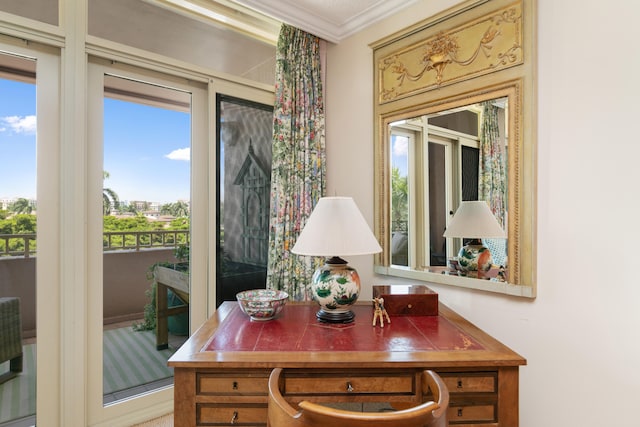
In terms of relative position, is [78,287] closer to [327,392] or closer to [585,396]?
[327,392]

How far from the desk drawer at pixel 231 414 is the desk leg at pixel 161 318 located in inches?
47.7

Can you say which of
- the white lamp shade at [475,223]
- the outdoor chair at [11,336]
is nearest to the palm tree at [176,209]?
the outdoor chair at [11,336]

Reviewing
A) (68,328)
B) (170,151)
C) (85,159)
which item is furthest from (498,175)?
(68,328)

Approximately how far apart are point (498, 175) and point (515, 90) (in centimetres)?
41

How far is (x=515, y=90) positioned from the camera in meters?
1.69

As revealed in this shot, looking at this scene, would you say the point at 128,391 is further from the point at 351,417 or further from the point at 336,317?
the point at 351,417

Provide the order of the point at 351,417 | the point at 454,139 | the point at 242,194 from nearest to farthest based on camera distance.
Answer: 1. the point at 351,417
2. the point at 454,139
3. the point at 242,194

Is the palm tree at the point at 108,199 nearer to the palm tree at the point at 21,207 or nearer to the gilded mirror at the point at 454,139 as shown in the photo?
the palm tree at the point at 21,207

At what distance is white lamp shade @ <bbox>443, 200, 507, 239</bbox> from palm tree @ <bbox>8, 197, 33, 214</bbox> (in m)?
2.20

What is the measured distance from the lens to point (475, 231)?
186 cm

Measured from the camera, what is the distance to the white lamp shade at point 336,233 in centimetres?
148

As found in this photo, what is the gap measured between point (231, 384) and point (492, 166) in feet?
5.08

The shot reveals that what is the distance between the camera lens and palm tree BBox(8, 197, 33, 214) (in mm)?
1768

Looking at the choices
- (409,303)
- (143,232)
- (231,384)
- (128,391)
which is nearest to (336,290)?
(409,303)
